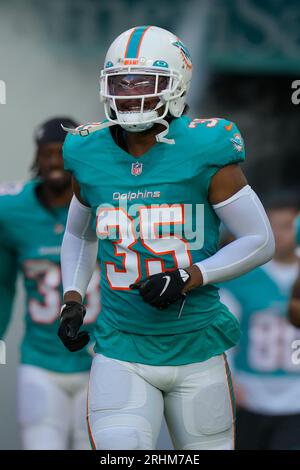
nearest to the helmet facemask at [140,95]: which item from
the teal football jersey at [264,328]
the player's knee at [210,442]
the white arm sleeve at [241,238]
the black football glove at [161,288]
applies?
the white arm sleeve at [241,238]

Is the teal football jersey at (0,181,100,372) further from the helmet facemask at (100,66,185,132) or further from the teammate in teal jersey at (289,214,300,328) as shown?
the helmet facemask at (100,66,185,132)

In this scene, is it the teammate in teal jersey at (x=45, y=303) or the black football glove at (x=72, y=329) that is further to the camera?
the teammate in teal jersey at (x=45, y=303)

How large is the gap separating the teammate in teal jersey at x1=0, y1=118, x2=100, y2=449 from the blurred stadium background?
126cm

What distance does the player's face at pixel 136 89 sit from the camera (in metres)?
3.21

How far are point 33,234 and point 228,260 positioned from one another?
1560 millimetres

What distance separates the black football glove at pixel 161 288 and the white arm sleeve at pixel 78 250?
1.39 ft

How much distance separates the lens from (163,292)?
9.96 ft

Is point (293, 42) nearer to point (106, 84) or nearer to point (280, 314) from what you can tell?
point (280, 314)

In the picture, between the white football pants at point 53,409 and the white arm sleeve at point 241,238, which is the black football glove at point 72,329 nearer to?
the white arm sleeve at point 241,238

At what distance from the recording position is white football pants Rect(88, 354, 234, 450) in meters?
3.13

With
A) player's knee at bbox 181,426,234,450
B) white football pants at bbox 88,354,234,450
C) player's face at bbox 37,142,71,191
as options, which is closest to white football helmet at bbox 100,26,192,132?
white football pants at bbox 88,354,234,450

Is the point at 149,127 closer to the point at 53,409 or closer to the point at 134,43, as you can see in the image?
the point at 134,43

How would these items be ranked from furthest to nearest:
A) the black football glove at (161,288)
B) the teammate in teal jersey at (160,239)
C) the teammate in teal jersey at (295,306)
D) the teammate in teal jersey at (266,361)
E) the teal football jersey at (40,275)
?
the teammate in teal jersey at (266,361), the teal football jersey at (40,275), the teammate in teal jersey at (295,306), the teammate in teal jersey at (160,239), the black football glove at (161,288)

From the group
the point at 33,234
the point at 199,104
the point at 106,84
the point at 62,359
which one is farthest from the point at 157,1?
the point at 106,84
